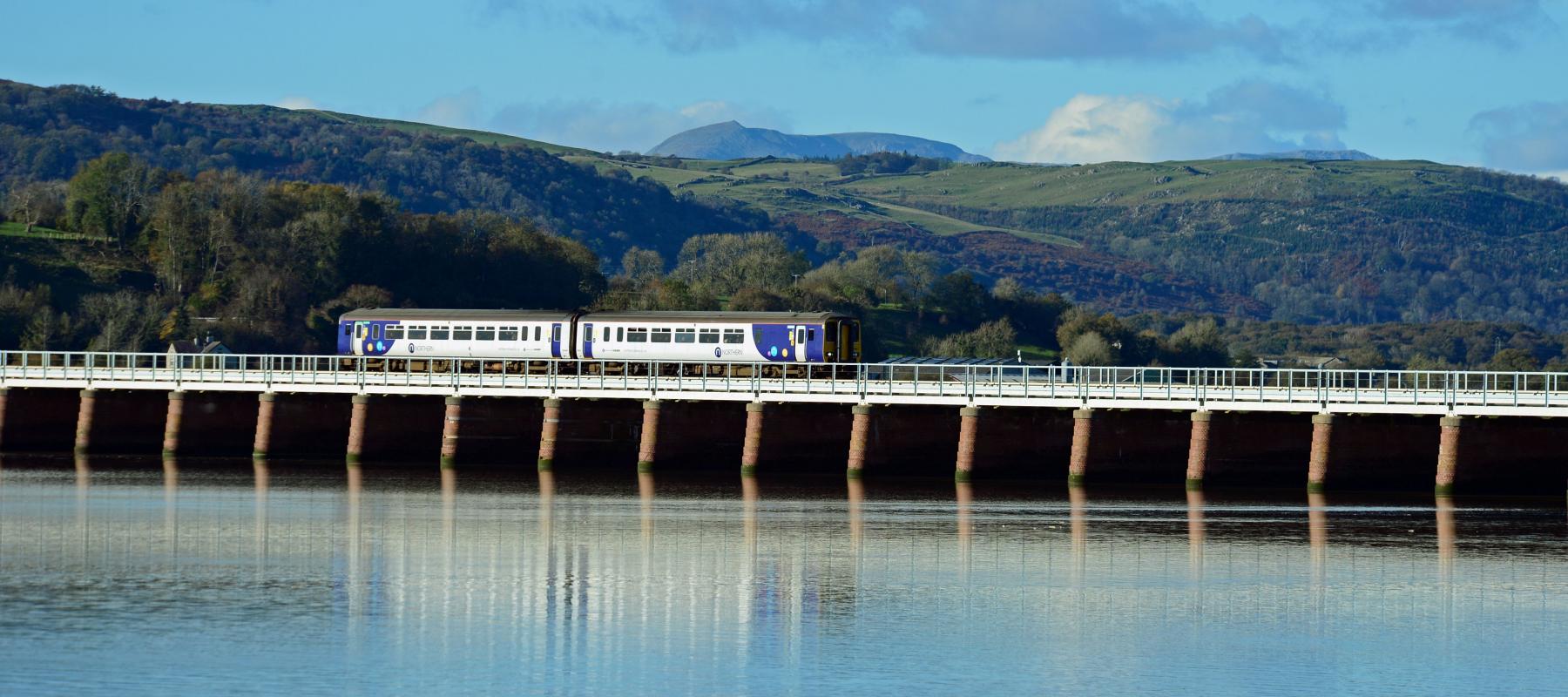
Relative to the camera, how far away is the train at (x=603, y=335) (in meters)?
93.3

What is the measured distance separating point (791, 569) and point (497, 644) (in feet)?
44.3

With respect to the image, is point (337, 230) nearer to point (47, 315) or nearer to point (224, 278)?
point (224, 278)

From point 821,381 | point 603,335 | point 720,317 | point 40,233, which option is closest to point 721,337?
point 720,317

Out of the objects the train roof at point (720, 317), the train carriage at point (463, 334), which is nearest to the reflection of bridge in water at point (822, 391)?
the train carriage at point (463, 334)

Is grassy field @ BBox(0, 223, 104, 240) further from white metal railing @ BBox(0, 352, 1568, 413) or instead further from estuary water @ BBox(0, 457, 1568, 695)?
estuary water @ BBox(0, 457, 1568, 695)

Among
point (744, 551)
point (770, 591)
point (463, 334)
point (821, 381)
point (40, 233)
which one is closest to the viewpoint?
point (770, 591)

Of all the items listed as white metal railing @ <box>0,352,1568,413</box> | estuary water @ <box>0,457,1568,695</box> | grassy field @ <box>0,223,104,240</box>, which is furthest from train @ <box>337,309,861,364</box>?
grassy field @ <box>0,223,104,240</box>

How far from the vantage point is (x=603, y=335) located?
318 feet

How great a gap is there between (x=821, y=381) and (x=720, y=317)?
12.0 metres

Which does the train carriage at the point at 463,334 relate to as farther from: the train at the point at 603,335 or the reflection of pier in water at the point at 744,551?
the reflection of pier in water at the point at 744,551

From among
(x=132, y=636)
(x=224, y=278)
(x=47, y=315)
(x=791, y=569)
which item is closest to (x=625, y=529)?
(x=791, y=569)

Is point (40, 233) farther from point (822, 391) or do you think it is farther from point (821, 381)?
point (822, 391)

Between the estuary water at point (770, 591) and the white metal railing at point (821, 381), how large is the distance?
339 centimetres

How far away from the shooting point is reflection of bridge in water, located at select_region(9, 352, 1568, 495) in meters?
75.6
